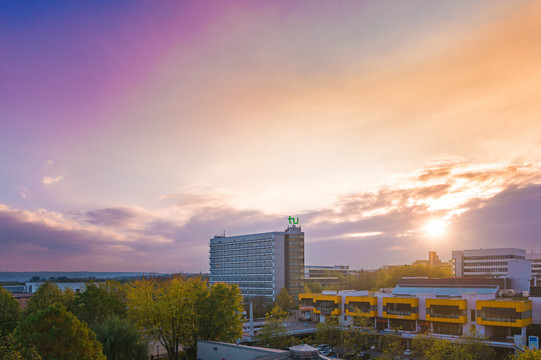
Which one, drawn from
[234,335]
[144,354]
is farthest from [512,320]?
[144,354]

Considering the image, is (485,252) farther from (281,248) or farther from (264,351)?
(264,351)

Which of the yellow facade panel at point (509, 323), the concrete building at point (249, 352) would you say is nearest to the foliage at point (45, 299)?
the concrete building at point (249, 352)

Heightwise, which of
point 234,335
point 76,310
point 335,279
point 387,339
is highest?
point 76,310

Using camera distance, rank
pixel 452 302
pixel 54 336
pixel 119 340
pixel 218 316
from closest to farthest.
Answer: pixel 54 336 < pixel 119 340 < pixel 218 316 < pixel 452 302

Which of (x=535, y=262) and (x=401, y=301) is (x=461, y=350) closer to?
(x=401, y=301)

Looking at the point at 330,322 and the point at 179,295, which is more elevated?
the point at 179,295

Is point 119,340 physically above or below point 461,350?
above

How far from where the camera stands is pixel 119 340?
37188mm


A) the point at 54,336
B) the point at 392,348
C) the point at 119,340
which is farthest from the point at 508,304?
the point at 54,336

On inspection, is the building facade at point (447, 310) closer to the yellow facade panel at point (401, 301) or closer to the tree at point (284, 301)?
the yellow facade panel at point (401, 301)

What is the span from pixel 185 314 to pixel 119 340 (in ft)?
35.6

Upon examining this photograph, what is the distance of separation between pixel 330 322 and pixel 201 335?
70.4 ft

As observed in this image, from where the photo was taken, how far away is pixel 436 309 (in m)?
66.0

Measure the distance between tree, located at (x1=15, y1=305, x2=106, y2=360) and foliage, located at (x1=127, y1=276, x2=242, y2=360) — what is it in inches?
811
